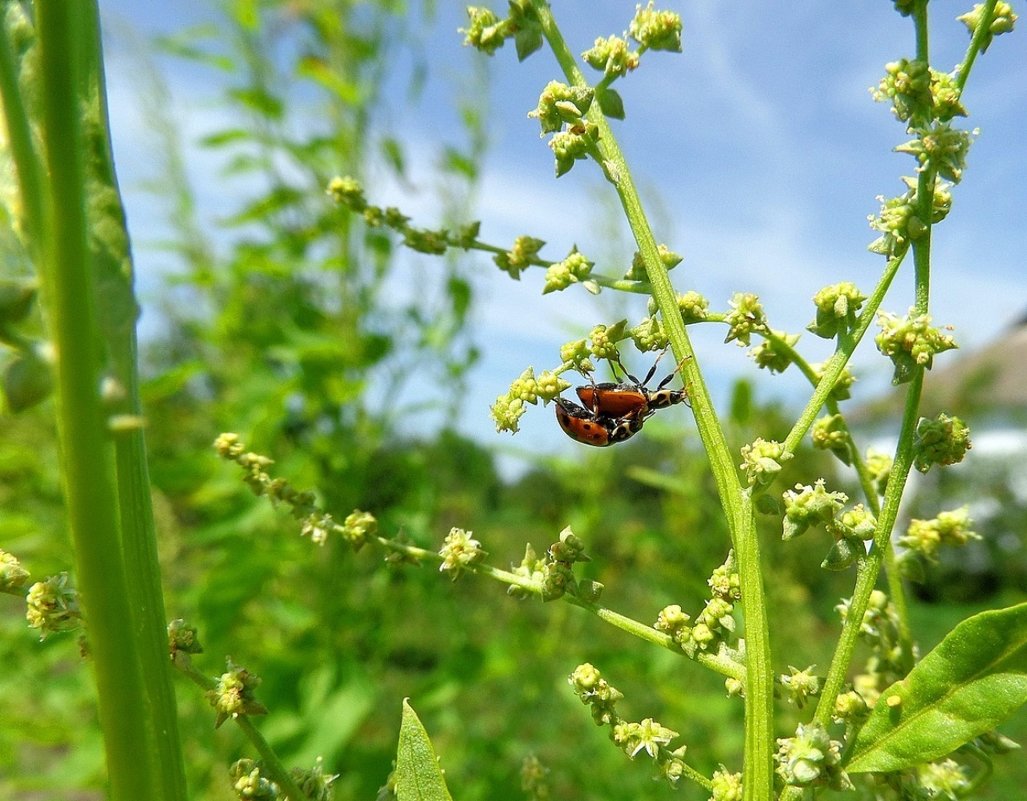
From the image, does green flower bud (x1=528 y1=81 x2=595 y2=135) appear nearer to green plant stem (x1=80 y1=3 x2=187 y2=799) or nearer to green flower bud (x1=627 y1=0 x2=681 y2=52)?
green flower bud (x1=627 y1=0 x2=681 y2=52)

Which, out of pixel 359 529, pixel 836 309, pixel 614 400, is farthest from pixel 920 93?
pixel 359 529

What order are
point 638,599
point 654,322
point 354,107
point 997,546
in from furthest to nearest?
point 997,546 < point 638,599 < point 354,107 < point 654,322

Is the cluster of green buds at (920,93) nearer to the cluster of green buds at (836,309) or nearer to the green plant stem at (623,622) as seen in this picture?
the cluster of green buds at (836,309)

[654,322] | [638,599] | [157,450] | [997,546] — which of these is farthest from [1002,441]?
[654,322]

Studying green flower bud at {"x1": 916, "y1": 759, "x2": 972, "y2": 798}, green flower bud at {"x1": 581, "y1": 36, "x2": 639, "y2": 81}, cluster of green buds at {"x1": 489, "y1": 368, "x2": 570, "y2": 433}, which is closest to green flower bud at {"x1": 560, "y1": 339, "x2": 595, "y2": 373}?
cluster of green buds at {"x1": 489, "y1": 368, "x2": 570, "y2": 433}

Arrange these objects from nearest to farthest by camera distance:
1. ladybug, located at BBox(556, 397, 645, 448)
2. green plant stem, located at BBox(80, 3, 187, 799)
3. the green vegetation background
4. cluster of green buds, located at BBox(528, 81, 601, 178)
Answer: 1. green plant stem, located at BBox(80, 3, 187, 799)
2. cluster of green buds, located at BBox(528, 81, 601, 178)
3. ladybug, located at BBox(556, 397, 645, 448)
4. the green vegetation background

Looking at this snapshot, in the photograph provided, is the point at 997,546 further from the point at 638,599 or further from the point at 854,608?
the point at 854,608


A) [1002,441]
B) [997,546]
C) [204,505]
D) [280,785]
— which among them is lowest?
[280,785]

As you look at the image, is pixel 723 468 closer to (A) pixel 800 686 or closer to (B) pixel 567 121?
(A) pixel 800 686
